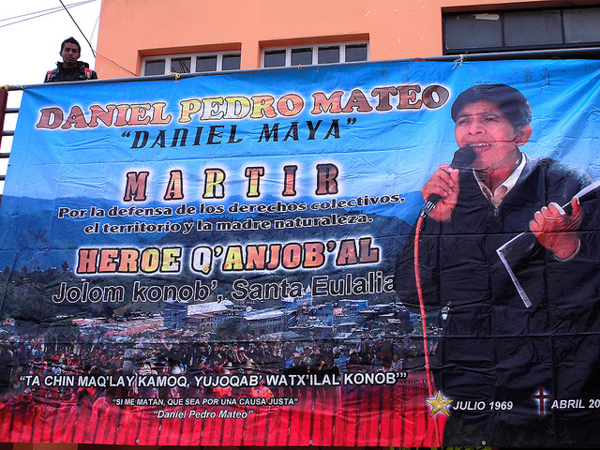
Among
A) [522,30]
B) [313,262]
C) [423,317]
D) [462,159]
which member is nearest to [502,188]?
[462,159]

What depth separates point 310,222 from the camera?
18.3ft

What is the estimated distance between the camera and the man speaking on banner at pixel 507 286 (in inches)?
191

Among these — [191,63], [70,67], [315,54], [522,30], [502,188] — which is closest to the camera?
[502,188]

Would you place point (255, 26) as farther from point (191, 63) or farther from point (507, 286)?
point (507, 286)

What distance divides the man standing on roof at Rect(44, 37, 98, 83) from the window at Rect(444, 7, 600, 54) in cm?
364


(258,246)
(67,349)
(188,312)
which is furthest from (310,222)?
(67,349)

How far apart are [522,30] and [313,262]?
345cm

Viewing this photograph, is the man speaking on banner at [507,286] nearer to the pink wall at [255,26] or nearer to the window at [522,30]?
the window at [522,30]

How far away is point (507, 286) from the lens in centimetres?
512

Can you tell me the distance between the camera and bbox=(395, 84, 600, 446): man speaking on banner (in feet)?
15.9

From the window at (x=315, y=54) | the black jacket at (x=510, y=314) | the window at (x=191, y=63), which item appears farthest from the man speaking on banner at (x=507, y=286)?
the window at (x=191, y=63)

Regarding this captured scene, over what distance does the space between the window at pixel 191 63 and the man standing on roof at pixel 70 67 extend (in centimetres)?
93

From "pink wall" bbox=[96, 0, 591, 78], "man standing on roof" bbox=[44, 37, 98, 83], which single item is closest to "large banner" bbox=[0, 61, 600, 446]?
"man standing on roof" bbox=[44, 37, 98, 83]

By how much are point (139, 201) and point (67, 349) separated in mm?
1376
